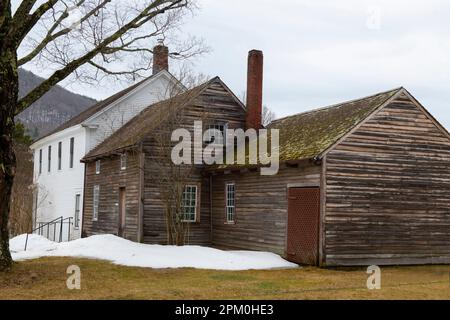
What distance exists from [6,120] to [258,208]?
31.6 ft

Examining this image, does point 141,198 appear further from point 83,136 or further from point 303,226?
point 83,136

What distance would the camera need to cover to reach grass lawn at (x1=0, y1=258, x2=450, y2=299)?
39.9ft

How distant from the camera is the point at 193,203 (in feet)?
79.5

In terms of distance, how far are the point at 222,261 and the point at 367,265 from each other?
456cm

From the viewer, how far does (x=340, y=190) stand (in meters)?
17.9

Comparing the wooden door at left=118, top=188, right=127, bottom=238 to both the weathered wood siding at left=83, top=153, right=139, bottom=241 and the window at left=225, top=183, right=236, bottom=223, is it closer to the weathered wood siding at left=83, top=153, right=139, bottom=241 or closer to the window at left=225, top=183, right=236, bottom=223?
the weathered wood siding at left=83, top=153, right=139, bottom=241

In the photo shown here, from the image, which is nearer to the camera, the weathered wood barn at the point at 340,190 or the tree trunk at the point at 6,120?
the tree trunk at the point at 6,120

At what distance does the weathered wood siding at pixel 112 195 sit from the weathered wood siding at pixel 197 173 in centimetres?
53

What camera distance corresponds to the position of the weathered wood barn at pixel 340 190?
17.9 m

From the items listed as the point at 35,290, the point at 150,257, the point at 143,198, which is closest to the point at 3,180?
the point at 35,290

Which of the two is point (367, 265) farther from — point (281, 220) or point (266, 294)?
point (266, 294)

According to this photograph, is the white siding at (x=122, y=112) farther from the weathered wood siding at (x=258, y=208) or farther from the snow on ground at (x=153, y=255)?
the snow on ground at (x=153, y=255)

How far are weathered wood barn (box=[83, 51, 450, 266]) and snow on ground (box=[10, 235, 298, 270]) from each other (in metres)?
1.34

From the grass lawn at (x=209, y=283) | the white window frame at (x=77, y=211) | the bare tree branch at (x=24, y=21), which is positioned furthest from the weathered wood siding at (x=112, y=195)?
the bare tree branch at (x=24, y=21)
